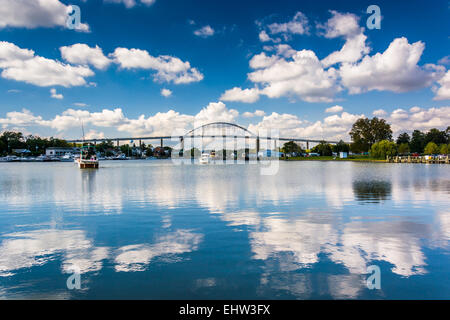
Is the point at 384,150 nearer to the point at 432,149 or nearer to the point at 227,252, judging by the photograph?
the point at 432,149

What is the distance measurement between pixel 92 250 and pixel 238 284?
22.8ft

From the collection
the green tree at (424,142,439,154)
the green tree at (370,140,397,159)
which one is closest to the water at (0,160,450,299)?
the green tree at (370,140,397,159)

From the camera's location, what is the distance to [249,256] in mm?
12312

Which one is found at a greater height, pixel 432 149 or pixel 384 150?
pixel 432 149

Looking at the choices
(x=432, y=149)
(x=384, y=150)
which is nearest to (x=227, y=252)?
(x=384, y=150)

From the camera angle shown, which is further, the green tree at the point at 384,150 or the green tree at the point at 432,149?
the green tree at the point at 432,149

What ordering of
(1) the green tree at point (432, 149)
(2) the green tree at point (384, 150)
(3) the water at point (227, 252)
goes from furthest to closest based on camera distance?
(1) the green tree at point (432, 149) → (2) the green tree at point (384, 150) → (3) the water at point (227, 252)

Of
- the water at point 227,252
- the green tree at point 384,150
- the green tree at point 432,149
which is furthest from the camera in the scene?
the green tree at point 432,149

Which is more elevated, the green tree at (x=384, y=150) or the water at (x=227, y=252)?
the green tree at (x=384, y=150)

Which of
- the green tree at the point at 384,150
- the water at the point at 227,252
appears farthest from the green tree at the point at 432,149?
the water at the point at 227,252

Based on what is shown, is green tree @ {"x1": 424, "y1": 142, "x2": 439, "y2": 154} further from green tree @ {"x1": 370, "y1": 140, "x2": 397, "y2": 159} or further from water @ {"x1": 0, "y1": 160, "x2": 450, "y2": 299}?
water @ {"x1": 0, "y1": 160, "x2": 450, "y2": 299}

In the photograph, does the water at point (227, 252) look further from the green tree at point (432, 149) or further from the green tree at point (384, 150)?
the green tree at point (432, 149)
